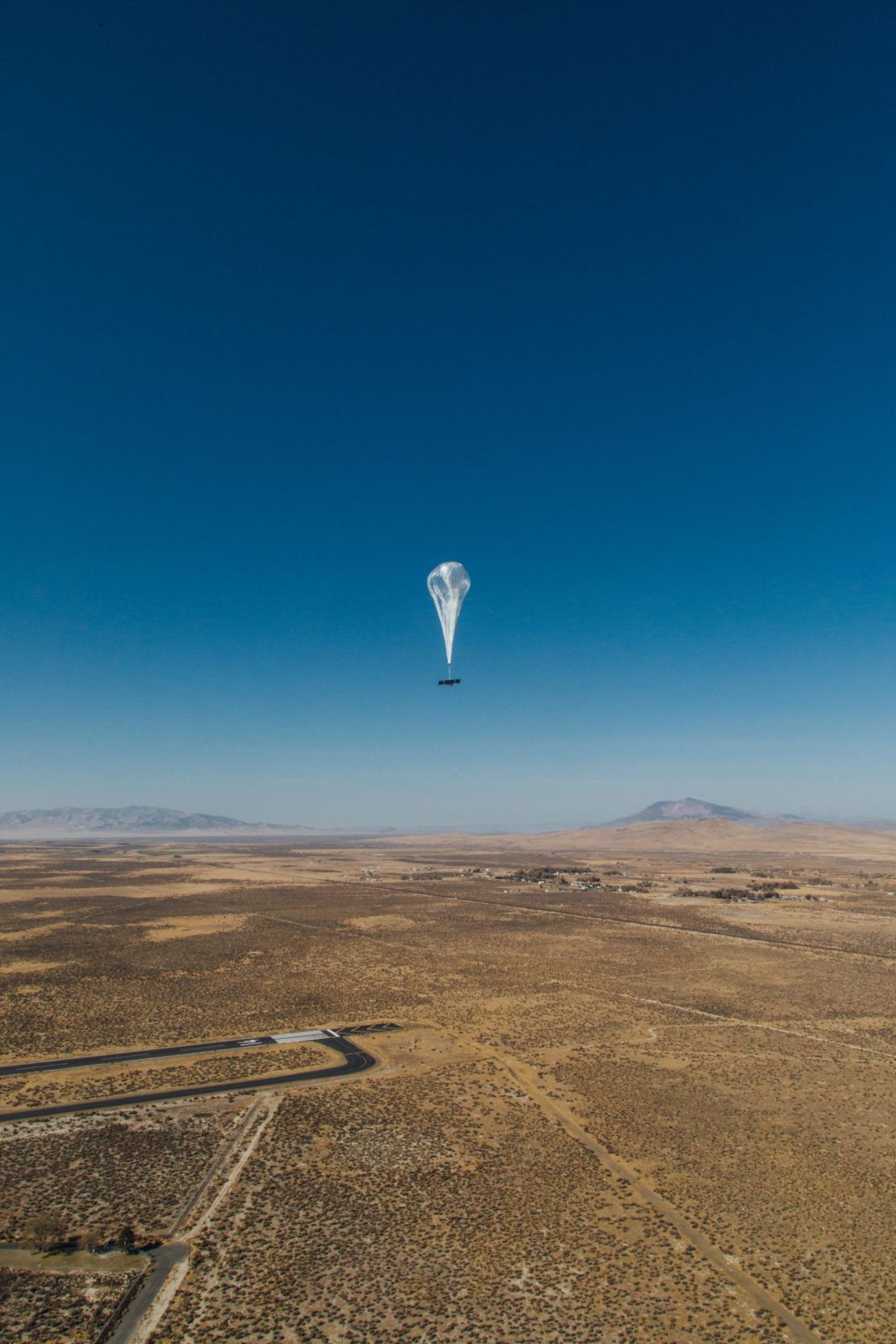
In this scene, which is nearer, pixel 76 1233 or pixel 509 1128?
pixel 76 1233

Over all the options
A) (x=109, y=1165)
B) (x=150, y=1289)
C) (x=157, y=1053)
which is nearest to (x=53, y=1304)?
(x=150, y=1289)

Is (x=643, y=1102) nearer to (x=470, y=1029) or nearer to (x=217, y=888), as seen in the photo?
(x=470, y=1029)

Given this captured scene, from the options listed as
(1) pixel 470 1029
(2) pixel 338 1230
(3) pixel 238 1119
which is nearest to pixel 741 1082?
(1) pixel 470 1029

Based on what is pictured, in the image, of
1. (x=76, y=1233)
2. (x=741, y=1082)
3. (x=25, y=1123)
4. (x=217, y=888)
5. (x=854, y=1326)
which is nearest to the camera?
(x=854, y=1326)

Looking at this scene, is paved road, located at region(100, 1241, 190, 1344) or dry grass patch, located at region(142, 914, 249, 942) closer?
paved road, located at region(100, 1241, 190, 1344)

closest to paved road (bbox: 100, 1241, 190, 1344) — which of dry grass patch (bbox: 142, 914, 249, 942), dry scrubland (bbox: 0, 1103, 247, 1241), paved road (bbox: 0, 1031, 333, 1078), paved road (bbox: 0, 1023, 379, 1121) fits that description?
dry scrubland (bbox: 0, 1103, 247, 1241)

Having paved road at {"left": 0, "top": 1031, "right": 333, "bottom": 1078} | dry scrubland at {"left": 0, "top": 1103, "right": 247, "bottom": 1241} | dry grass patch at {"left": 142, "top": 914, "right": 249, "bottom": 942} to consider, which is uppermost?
dry scrubland at {"left": 0, "top": 1103, "right": 247, "bottom": 1241}

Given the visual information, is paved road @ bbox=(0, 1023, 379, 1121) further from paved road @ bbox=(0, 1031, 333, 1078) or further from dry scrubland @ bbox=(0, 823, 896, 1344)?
dry scrubland @ bbox=(0, 823, 896, 1344)
